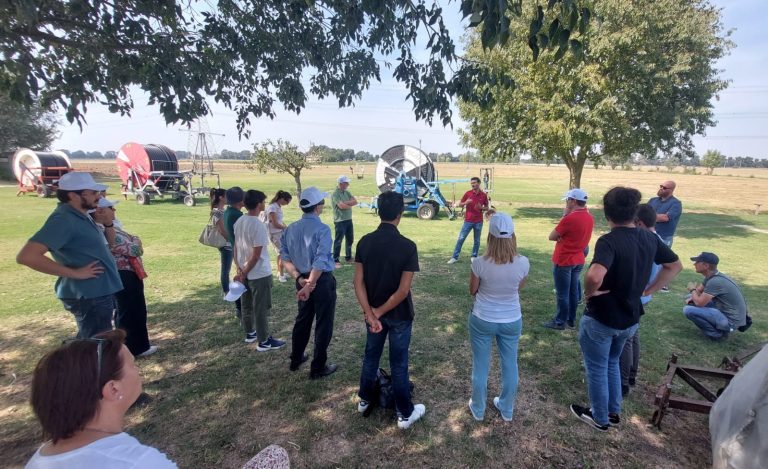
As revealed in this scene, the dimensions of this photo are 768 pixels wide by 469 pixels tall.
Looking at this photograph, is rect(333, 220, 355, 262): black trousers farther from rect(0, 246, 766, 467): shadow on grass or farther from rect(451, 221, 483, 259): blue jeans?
rect(0, 246, 766, 467): shadow on grass

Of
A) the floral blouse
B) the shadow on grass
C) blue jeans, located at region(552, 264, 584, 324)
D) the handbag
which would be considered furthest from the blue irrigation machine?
the floral blouse

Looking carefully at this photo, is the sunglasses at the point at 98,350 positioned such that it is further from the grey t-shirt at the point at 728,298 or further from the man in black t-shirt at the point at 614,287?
the grey t-shirt at the point at 728,298

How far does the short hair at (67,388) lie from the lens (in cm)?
116

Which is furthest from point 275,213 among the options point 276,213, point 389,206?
point 389,206

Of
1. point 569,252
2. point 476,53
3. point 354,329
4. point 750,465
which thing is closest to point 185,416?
point 354,329

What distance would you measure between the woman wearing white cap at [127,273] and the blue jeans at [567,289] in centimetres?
497

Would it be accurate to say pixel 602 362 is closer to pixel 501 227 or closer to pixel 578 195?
pixel 501 227

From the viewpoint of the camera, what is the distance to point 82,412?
118cm

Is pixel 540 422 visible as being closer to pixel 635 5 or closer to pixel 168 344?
pixel 168 344

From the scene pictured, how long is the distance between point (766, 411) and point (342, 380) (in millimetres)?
3187

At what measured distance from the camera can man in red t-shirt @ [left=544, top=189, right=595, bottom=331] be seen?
4664mm

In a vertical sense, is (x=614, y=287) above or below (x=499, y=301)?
above

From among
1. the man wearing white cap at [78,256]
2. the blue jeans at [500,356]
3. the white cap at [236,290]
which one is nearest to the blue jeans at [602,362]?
the blue jeans at [500,356]

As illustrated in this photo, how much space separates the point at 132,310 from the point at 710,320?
684 cm
